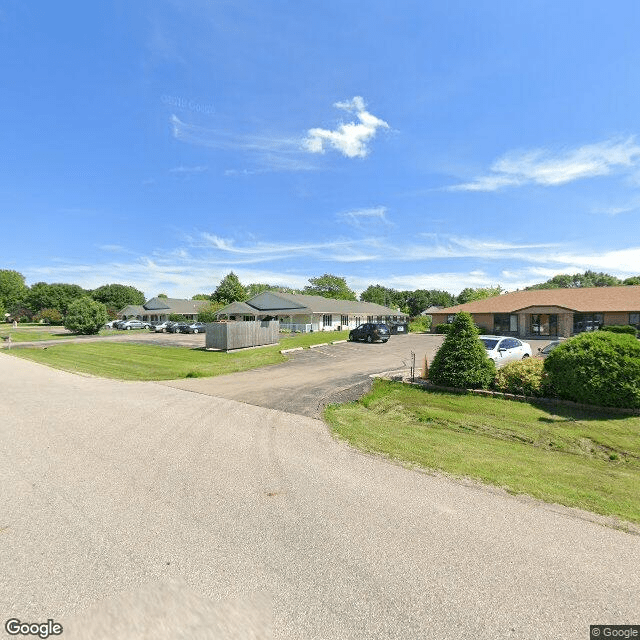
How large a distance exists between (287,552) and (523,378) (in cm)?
1054

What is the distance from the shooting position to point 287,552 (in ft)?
12.9

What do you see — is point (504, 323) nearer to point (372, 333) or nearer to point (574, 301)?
point (574, 301)

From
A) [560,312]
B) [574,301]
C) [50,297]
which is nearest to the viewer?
[560,312]

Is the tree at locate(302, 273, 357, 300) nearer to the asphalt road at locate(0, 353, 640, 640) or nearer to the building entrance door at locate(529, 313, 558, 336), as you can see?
the building entrance door at locate(529, 313, 558, 336)

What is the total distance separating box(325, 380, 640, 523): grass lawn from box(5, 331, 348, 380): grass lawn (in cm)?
955

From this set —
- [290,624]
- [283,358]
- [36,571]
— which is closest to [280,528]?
[290,624]

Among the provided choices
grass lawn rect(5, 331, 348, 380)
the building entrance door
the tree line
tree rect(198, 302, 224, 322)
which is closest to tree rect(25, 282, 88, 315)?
the tree line

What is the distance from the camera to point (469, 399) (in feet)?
39.5

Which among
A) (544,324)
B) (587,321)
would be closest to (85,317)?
(544,324)

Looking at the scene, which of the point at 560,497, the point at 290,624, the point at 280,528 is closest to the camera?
the point at 290,624

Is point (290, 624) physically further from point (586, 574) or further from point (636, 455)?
point (636, 455)

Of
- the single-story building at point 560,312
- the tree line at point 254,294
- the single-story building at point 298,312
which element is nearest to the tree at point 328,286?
the tree line at point 254,294

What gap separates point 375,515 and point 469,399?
8.35 m

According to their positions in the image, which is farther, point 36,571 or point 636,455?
point 636,455
